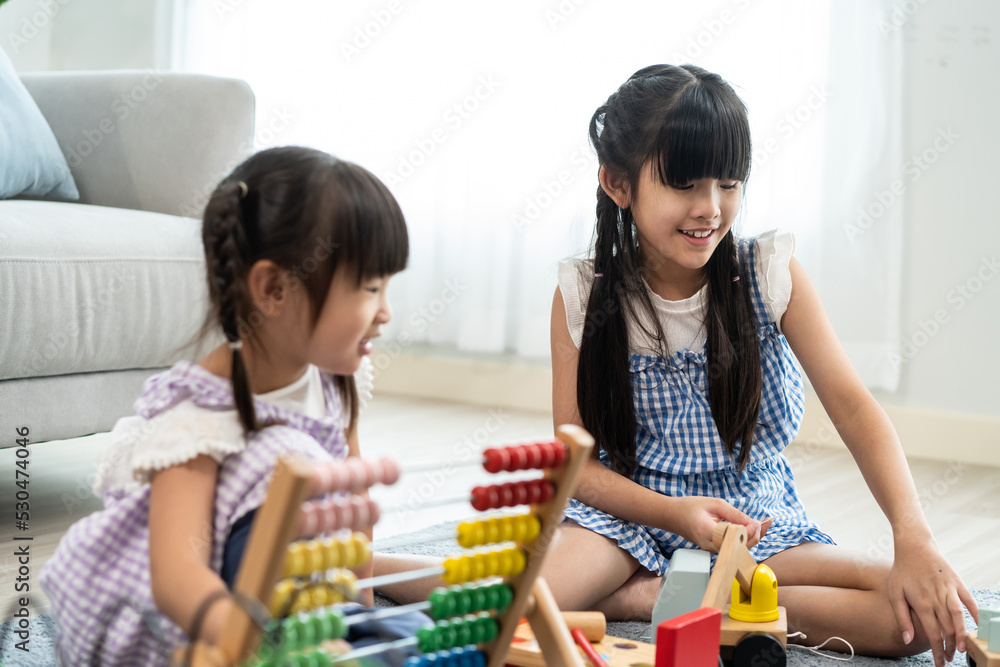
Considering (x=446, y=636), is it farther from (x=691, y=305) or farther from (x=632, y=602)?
(x=691, y=305)

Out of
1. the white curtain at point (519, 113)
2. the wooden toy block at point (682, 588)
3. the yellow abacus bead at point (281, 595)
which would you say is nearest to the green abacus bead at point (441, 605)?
the yellow abacus bead at point (281, 595)

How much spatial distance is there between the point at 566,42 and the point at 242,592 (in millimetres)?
1961

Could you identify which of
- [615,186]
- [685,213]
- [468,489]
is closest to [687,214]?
[685,213]

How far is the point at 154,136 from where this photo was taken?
1723 millimetres

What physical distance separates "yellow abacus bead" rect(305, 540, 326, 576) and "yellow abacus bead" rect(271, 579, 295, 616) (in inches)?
1.8

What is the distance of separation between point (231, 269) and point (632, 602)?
643 millimetres

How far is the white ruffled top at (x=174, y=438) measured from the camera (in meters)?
0.67

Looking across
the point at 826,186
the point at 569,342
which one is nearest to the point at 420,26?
the point at 826,186

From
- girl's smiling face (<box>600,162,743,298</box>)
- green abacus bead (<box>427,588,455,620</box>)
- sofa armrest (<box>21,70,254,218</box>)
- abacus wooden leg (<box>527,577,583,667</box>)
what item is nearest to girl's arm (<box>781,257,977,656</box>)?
girl's smiling face (<box>600,162,743,298</box>)

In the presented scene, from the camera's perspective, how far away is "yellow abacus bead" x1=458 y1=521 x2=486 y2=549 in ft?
2.12

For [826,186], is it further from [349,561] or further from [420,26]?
[349,561]

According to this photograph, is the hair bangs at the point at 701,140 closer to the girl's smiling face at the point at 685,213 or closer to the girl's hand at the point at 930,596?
the girl's smiling face at the point at 685,213

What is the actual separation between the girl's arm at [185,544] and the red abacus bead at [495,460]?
185 mm

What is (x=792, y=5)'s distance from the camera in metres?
2.00
